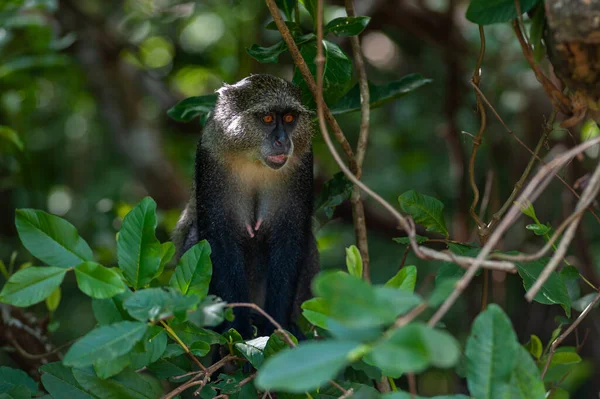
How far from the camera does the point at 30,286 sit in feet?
7.57

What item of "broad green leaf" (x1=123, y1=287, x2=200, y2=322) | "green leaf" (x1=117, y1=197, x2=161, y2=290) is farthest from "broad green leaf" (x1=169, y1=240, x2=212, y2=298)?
"broad green leaf" (x1=123, y1=287, x2=200, y2=322)

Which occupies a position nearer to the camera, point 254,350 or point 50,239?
point 50,239

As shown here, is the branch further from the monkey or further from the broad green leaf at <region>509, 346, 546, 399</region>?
the broad green leaf at <region>509, 346, 546, 399</region>

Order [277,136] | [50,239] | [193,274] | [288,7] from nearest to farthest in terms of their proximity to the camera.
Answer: [50,239]
[193,274]
[288,7]
[277,136]

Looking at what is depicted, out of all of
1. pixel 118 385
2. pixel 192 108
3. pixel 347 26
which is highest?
pixel 347 26

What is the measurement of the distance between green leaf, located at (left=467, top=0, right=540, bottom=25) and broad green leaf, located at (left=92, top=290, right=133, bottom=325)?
1.62m

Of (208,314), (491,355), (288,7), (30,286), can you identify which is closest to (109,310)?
(30,286)

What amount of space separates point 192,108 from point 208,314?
2.10 meters

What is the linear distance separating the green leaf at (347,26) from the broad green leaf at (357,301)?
2.02 meters

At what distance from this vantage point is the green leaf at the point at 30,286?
2.29 meters

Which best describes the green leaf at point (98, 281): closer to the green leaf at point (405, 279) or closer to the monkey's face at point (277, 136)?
the green leaf at point (405, 279)

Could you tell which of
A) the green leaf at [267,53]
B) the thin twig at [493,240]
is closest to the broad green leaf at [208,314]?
the thin twig at [493,240]

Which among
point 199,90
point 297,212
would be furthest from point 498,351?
point 199,90

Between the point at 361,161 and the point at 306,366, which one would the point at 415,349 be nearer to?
the point at 306,366
